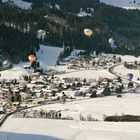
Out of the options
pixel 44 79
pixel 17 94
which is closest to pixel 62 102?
pixel 17 94

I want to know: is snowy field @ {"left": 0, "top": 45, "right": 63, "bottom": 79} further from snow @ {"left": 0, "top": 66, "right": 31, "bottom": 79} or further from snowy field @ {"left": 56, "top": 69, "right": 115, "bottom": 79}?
snowy field @ {"left": 56, "top": 69, "right": 115, "bottom": 79}

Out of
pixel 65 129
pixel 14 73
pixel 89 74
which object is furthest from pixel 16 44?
pixel 65 129

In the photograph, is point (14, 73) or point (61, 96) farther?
point (14, 73)

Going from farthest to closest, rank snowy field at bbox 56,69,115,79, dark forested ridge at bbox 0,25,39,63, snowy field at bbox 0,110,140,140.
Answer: dark forested ridge at bbox 0,25,39,63
snowy field at bbox 56,69,115,79
snowy field at bbox 0,110,140,140

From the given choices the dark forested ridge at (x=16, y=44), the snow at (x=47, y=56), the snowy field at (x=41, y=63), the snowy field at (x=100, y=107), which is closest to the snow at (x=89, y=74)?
the snowy field at (x=41, y=63)

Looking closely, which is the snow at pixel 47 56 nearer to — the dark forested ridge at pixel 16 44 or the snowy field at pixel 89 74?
the dark forested ridge at pixel 16 44

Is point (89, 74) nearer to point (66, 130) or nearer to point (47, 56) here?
point (47, 56)

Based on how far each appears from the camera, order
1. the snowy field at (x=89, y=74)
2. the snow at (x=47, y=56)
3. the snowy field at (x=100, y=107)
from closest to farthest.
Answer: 1. the snowy field at (x=100, y=107)
2. the snowy field at (x=89, y=74)
3. the snow at (x=47, y=56)

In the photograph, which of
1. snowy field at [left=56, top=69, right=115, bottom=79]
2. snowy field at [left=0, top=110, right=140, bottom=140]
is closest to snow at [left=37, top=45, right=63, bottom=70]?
snowy field at [left=56, top=69, right=115, bottom=79]

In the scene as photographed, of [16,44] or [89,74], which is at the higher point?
[16,44]

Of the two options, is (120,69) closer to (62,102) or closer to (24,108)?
(62,102)

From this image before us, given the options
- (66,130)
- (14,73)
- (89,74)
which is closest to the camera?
(66,130)

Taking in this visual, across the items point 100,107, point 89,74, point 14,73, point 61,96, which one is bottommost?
point 89,74
